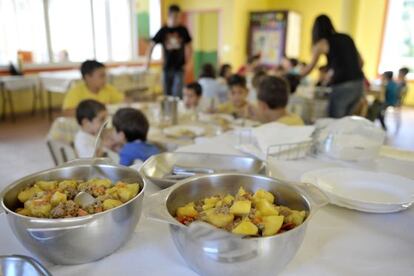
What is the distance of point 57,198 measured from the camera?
0.60m

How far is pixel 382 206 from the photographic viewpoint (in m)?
0.76

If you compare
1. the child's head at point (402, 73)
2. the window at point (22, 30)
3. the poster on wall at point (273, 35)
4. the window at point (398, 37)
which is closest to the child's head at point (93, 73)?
the window at point (22, 30)

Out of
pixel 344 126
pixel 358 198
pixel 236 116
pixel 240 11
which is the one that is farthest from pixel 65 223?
pixel 240 11

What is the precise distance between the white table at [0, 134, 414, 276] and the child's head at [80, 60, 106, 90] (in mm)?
1794

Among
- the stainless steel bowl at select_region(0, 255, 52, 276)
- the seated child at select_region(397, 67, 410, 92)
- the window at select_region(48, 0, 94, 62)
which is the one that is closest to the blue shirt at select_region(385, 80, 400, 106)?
the seated child at select_region(397, 67, 410, 92)

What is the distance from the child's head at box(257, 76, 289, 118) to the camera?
5.71ft

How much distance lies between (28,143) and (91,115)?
7.19ft

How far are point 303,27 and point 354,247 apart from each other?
6.95 metres

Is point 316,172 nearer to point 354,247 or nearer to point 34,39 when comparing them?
point 354,247

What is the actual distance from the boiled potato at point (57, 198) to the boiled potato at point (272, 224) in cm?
35

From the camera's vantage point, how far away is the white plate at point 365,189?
77 centimetres

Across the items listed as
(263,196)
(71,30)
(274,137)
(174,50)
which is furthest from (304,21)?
(263,196)

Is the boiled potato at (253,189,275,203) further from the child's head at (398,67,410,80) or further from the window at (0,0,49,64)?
the window at (0,0,49,64)

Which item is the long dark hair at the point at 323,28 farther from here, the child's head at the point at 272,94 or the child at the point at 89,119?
the child at the point at 89,119
